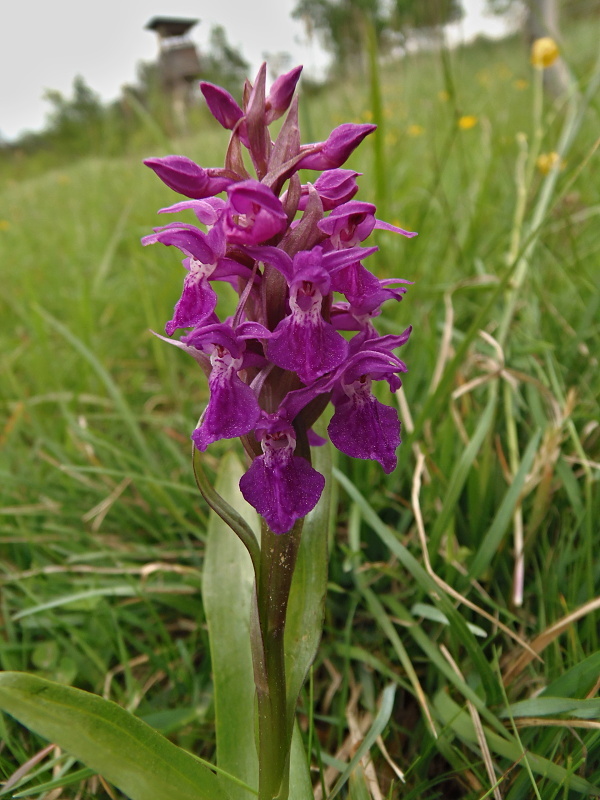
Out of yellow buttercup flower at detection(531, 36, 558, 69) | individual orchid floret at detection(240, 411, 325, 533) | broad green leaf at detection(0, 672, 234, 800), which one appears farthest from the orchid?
yellow buttercup flower at detection(531, 36, 558, 69)

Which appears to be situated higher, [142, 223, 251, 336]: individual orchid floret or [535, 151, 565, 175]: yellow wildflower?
[142, 223, 251, 336]: individual orchid floret

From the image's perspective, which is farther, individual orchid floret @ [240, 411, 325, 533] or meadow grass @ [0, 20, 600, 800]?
meadow grass @ [0, 20, 600, 800]

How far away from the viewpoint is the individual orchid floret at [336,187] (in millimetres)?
809

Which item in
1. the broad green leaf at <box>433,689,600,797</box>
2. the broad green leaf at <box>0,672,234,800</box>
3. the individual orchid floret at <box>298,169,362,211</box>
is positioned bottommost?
the broad green leaf at <box>433,689,600,797</box>

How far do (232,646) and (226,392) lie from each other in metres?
0.46

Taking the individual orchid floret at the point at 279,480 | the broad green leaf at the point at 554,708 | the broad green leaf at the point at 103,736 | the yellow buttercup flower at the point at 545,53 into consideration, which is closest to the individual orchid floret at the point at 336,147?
the individual orchid floret at the point at 279,480

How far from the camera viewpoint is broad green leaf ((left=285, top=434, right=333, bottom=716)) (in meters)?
0.86

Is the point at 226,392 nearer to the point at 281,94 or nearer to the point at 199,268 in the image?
the point at 199,268

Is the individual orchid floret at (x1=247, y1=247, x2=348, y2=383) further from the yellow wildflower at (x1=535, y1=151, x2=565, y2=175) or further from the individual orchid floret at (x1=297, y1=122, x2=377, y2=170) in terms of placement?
the yellow wildflower at (x1=535, y1=151, x2=565, y2=175)

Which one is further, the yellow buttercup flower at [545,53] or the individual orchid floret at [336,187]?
the yellow buttercup flower at [545,53]

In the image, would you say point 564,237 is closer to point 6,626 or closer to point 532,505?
point 532,505

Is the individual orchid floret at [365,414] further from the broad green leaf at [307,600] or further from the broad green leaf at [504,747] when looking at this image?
the broad green leaf at [504,747]

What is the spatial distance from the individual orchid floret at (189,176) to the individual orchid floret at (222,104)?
0.09 meters

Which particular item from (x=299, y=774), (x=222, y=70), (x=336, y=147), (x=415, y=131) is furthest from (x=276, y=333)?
(x=415, y=131)
